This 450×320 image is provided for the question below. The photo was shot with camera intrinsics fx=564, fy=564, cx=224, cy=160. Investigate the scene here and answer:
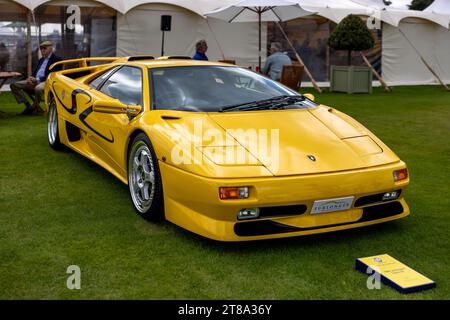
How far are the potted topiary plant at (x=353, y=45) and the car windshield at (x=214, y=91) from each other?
35.4ft

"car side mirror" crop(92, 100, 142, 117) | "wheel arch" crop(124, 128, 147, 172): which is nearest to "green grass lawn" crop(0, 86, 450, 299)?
"wheel arch" crop(124, 128, 147, 172)

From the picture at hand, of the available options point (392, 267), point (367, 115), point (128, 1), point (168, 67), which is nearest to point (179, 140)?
point (168, 67)

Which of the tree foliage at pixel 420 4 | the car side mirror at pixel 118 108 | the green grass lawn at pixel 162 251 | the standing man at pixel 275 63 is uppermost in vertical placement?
the tree foliage at pixel 420 4

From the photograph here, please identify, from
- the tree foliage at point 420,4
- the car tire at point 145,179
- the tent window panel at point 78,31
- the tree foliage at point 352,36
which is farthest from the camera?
the tree foliage at point 420,4

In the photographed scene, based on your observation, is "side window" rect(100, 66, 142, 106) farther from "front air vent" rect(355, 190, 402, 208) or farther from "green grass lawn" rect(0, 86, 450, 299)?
"front air vent" rect(355, 190, 402, 208)

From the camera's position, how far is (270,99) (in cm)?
447

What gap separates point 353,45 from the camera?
592 inches

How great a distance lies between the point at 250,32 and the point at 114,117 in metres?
11.9

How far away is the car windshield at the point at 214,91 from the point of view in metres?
4.25

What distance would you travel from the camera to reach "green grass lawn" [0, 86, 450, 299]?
2.94 meters

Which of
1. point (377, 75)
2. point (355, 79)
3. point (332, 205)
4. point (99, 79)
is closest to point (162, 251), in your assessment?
point (332, 205)

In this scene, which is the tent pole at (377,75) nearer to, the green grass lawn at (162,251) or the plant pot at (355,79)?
the plant pot at (355,79)

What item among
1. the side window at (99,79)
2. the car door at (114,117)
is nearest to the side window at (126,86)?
the car door at (114,117)

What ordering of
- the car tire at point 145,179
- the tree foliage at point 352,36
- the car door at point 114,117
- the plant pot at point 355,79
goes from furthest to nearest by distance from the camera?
the plant pot at point 355,79
the tree foliage at point 352,36
the car door at point 114,117
the car tire at point 145,179
